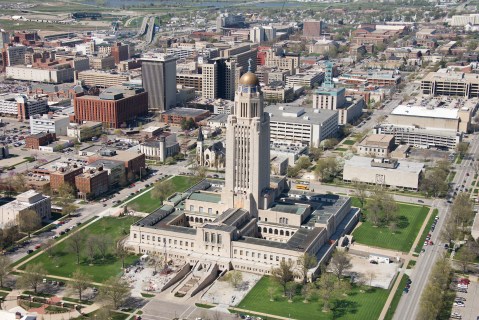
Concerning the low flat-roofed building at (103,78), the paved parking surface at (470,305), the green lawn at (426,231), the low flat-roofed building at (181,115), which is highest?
the low flat-roofed building at (103,78)

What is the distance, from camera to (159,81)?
166000 mm

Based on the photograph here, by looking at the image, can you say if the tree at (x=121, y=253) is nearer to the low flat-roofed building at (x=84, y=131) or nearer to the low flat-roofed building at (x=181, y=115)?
the low flat-roofed building at (x=84, y=131)

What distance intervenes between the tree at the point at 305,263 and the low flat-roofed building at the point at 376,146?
54006 millimetres

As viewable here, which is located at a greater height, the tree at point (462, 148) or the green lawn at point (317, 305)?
the tree at point (462, 148)

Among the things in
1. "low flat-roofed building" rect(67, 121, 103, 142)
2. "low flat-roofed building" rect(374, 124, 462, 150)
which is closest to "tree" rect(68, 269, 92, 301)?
"low flat-roofed building" rect(67, 121, 103, 142)

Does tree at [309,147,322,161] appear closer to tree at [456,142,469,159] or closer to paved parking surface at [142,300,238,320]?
tree at [456,142,469,159]

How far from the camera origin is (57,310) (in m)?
70.0

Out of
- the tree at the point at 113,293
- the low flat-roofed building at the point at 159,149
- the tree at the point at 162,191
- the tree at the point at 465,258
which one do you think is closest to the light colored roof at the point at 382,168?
the tree at the point at 465,258

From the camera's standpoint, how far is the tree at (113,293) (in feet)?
230

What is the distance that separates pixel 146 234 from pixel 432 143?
77.7m

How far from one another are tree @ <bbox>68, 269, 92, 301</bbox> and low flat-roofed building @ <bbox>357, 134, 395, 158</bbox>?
233 feet

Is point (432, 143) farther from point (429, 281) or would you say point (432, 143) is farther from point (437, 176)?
point (429, 281)

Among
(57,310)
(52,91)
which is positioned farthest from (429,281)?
(52,91)

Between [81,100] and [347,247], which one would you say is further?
[81,100]
